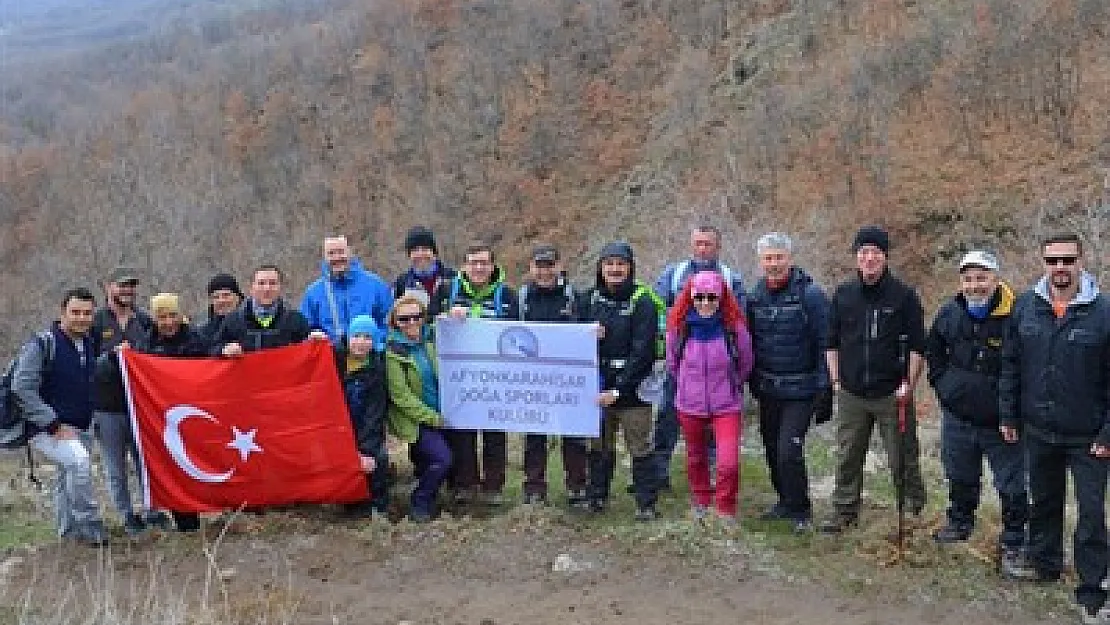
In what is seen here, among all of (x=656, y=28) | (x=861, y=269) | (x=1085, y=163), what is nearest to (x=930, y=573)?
(x=861, y=269)

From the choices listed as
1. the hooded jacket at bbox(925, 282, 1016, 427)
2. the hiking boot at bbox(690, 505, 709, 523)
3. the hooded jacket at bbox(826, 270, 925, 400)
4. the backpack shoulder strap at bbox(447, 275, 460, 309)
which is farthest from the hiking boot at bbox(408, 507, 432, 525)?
the hooded jacket at bbox(925, 282, 1016, 427)

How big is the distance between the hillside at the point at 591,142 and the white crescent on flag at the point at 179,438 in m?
11.2

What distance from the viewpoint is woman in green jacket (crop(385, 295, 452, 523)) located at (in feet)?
27.3

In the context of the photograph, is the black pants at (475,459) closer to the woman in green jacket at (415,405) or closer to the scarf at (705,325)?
the woman in green jacket at (415,405)

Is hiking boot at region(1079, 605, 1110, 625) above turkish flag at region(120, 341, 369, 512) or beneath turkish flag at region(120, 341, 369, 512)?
beneath

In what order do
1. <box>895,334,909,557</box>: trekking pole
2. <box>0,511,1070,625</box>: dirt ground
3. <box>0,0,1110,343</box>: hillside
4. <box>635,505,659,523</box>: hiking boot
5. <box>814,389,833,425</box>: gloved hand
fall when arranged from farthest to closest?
<box>0,0,1110,343</box>: hillside → <box>635,505,659,523</box>: hiking boot → <box>814,389,833,425</box>: gloved hand → <box>895,334,909,557</box>: trekking pole → <box>0,511,1070,625</box>: dirt ground

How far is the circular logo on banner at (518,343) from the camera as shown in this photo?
854 centimetres

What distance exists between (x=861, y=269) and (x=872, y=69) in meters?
23.1

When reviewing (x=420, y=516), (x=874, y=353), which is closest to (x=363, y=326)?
(x=420, y=516)

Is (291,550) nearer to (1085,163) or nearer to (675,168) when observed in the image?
(1085,163)

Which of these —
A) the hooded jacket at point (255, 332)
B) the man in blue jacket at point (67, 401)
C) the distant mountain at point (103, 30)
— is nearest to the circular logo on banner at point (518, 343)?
the hooded jacket at point (255, 332)

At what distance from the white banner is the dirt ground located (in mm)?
781

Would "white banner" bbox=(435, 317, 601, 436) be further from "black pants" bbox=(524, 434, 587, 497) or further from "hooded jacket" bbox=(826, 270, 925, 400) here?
"hooded jacket" bbox=(826, 270, 925, 400)

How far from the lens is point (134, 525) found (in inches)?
336
